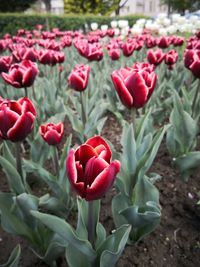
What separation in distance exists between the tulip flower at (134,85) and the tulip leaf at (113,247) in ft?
1.88

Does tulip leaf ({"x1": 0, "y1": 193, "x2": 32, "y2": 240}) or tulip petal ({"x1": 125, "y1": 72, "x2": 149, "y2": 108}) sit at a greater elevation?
tulip petal ({"x1": 125, "y1": 72, "x2": 149, "y2": 108})

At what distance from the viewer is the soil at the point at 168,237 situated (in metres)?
1.50

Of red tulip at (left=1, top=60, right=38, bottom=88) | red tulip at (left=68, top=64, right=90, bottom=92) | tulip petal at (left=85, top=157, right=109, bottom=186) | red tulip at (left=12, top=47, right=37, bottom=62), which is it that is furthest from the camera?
red tulip at (left=12, top=47, right=37, bottom=62)

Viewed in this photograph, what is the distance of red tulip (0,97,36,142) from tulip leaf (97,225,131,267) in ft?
1.61

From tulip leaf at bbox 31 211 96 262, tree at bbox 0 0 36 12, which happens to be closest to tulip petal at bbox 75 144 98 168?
tulip leaf at bbox 31 211 96 262

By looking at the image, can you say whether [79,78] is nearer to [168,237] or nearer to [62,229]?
[168,237]

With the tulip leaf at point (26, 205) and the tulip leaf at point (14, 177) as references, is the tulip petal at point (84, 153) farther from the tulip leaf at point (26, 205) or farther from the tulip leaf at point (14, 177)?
the tulip leaf at point (14, 177)

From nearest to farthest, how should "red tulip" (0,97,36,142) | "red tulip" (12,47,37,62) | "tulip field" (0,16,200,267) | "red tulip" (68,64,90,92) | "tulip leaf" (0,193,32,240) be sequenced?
"tulip field" (0,16,200,267), "red tulip" (0,97,36,142), "tulip leaf" (0,193,32,240), "red tulip" (68,64,90,92), "red tulip" (12,47,37,62)

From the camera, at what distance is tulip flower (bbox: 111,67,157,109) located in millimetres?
1405

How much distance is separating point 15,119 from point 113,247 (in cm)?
56

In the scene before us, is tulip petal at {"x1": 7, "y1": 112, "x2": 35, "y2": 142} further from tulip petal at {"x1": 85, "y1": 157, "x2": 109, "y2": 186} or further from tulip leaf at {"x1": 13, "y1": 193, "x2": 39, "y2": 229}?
tulip petal at {"x1": 85, "y1": 157, "x2": 109, "y2": 186}

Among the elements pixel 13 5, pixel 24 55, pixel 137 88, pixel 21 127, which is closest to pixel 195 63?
pixel 137 88

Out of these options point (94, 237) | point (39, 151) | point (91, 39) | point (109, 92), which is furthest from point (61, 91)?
point (94, 237)

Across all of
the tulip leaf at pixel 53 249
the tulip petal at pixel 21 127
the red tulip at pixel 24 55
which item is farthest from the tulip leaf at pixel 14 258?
the red tulip at pixel 24 55
